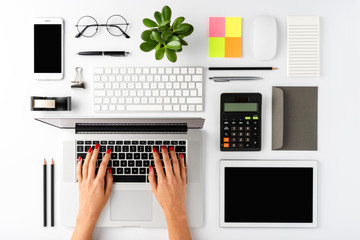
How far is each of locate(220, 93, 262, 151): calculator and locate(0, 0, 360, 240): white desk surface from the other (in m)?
0.04

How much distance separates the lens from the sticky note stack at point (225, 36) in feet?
3.48

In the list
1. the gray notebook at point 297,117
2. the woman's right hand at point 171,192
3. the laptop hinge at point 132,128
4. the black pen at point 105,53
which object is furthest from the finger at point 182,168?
the black pen at point 105,53

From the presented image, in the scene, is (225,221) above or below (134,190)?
below

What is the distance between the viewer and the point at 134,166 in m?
1.05

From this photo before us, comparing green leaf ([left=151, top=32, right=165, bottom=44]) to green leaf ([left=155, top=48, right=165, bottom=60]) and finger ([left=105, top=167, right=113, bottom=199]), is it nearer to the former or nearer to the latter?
green leaf ([left=155, top=48, right=165, bottom=60])

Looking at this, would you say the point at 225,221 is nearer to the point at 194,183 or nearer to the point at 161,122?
the point at 194,183

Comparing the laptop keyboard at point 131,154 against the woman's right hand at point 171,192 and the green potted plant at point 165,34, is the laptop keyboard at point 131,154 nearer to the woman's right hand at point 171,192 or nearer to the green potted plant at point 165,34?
the woman's right hand at point 171,192

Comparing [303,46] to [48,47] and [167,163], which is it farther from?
[48,47]

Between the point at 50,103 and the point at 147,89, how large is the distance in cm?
39

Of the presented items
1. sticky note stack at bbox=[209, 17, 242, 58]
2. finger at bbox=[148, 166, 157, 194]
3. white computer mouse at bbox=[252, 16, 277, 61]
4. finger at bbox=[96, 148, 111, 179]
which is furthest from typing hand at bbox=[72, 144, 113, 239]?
white computer mouse at bbox=[252, 16, 277, 61]

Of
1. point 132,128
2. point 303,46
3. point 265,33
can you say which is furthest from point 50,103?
point 303,46
